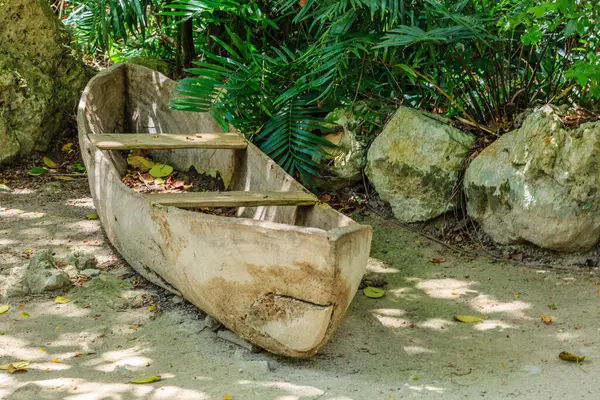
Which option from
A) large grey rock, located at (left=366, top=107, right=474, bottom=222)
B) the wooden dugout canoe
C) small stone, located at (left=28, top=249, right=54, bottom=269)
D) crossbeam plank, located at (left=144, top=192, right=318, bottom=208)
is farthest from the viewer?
large grey rock, located at (left=366, top=107, right=474, bottom=222)

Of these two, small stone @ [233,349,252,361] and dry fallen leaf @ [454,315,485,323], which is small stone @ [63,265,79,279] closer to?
small stone @ [233,349,252,361]

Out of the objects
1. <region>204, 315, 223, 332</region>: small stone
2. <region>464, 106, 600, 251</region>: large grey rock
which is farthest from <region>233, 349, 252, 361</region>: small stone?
<region>464, 106, 600, 251</region>: large grey rock

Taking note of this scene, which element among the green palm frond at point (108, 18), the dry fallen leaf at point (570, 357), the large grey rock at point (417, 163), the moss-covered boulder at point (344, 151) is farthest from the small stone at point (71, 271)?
the dry fallen leaf at point (570, 357)

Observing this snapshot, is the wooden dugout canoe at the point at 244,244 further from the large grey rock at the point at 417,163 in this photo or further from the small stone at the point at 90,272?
the large grey rock at the point at 417,163

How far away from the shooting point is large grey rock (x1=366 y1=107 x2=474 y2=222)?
15.8ft

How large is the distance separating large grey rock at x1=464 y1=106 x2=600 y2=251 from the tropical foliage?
30 cm

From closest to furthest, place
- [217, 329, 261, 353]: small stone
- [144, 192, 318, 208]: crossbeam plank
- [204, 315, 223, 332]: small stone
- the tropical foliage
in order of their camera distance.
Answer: [217, 329, 261, 353]: small stone → [204, 315, 223, 332]: small stone → [144, 192, 318, 208]: crossbeam plank → the tropical foliage

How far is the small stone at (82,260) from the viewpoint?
14.0ft

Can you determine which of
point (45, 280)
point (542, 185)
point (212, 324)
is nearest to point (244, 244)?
point (212, 324)

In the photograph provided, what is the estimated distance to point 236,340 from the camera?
3.50 meters

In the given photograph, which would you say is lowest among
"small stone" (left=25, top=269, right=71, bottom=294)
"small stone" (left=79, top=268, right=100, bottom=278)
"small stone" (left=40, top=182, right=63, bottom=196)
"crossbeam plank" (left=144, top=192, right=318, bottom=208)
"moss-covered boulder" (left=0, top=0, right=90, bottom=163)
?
"small stone" (left=79, top=268, right=100, bottom=278)

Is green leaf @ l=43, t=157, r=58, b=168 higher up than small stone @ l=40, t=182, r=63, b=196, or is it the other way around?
green leaf @ l=43, t=157, r=58, b=168

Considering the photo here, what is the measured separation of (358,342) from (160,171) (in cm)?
238

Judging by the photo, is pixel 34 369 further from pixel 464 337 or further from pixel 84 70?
pixel 84 70
